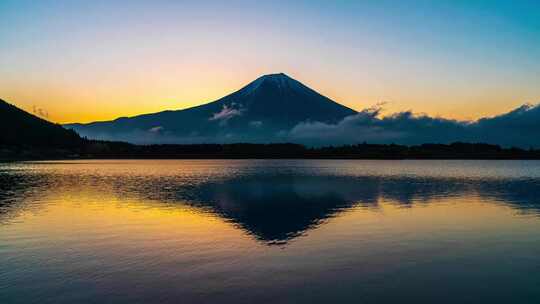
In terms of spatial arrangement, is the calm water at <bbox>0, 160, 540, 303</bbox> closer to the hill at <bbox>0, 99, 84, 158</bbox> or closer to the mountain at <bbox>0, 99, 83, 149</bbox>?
the hill at <bbox>0, 99, 84, 158</bbox>

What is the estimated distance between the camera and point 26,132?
174 metres

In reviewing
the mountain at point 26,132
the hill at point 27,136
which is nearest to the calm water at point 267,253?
the hill at point 27,136

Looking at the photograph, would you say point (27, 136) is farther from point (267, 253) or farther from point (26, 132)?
point (267, 253)

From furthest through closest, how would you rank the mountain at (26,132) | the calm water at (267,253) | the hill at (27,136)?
the mountain at (26,132)
the hill at (27,136)
the calm water at (267,253)

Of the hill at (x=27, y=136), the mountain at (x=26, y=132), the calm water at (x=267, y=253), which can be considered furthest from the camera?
the mountain at (x=26, y=132)

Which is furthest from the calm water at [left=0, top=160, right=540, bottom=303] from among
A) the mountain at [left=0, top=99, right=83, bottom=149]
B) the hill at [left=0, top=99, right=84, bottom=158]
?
the mountain at [left=0, top=99, right=83, bottom=149]

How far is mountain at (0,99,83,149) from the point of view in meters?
163

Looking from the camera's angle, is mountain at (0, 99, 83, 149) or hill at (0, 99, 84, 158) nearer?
hill at (0, 99, 84, 158)

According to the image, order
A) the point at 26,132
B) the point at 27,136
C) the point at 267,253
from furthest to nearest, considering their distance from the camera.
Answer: the point at 26,132
the point at 27,136
the point at 267,253

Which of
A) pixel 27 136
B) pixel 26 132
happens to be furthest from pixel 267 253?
pixel 26 132

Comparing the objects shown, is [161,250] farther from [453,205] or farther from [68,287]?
[453,205]

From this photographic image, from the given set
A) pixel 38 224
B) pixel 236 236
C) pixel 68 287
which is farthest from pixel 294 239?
pixel 38 224

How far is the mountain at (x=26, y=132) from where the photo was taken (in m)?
163

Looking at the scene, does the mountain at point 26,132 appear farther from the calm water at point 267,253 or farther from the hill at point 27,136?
the calm water at point 267,253
